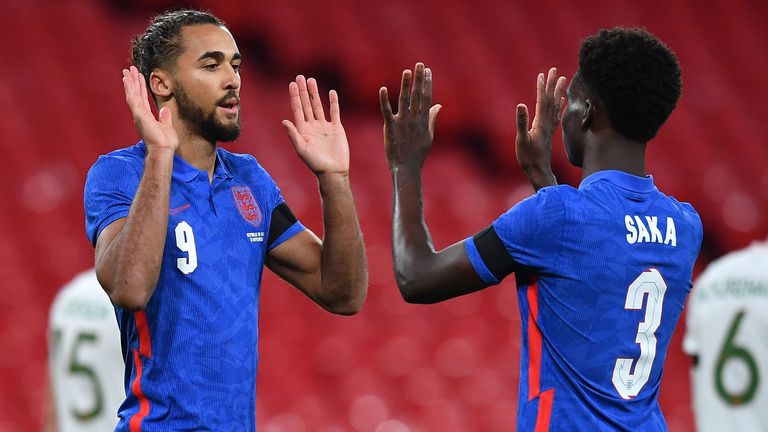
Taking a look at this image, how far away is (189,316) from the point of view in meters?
2.31

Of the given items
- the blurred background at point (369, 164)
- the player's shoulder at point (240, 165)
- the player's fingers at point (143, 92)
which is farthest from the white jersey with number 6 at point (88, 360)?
the blurred background at point (369, 164)

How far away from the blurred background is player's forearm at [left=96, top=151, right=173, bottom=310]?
138 inches

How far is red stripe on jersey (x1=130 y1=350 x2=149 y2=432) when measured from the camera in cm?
230

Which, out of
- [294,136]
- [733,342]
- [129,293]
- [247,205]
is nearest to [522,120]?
[294,136]

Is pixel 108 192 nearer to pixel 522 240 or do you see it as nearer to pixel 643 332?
pixel 522 240

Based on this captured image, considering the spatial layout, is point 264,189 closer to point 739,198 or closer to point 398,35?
point 398,35

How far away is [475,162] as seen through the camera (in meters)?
6.40

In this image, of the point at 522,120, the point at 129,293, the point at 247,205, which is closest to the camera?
the point at 129,293

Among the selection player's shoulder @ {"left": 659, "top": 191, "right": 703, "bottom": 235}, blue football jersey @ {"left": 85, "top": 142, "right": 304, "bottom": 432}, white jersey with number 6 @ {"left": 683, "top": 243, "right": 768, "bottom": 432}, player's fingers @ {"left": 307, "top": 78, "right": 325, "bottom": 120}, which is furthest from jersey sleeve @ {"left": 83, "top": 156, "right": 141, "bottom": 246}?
white jersey with number 6 @ {"left": 683, "top": 243, "right": 768, "bottom": 432}

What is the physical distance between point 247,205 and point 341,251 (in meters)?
0.23

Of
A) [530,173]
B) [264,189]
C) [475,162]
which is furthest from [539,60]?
[264,189]

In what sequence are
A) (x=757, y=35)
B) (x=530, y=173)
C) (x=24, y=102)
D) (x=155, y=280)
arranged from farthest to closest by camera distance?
(x=757, y=35)
(x=24, y=102)
(x=530, y=173)
(x=155, y=280)

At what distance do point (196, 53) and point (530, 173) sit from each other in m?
0.90

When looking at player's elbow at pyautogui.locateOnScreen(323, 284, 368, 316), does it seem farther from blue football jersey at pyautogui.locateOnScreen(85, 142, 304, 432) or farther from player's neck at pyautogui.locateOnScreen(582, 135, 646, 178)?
player's neck at pyautogui.locateOnScreen(582, 135, 646, 178)
